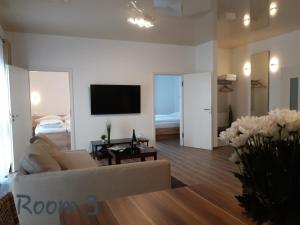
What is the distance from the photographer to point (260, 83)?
20.1 feet

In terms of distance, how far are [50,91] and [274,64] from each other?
6.63 metres

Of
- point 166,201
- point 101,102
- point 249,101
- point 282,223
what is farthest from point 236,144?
point 249,101

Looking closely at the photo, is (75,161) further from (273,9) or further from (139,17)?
(273,9)

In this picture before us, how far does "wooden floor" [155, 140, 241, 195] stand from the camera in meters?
3.50

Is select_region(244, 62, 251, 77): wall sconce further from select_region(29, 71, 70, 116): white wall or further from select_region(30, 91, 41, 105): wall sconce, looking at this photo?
select_region(30, 91, 41, 105): wall sconce

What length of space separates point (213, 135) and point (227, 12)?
282cm

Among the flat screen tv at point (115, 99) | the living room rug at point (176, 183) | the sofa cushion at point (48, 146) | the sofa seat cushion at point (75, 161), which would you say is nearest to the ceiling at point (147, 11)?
the flat screen tv at point (115, 99)

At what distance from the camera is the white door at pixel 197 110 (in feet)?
18.4

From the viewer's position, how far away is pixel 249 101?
6422mm

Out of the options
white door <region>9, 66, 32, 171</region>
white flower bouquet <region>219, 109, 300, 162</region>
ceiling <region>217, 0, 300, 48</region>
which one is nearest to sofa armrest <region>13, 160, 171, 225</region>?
white flower bouquet <region>219, 109, 300, 162</region>

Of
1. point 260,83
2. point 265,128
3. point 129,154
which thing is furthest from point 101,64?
point 265,128

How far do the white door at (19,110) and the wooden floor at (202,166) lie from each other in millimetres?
2766

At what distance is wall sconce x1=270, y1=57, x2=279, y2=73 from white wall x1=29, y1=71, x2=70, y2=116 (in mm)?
5927

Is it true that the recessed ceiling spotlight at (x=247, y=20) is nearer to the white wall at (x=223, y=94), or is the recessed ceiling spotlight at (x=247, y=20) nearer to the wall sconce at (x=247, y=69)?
the wall sconce at (x=247, y=69)
